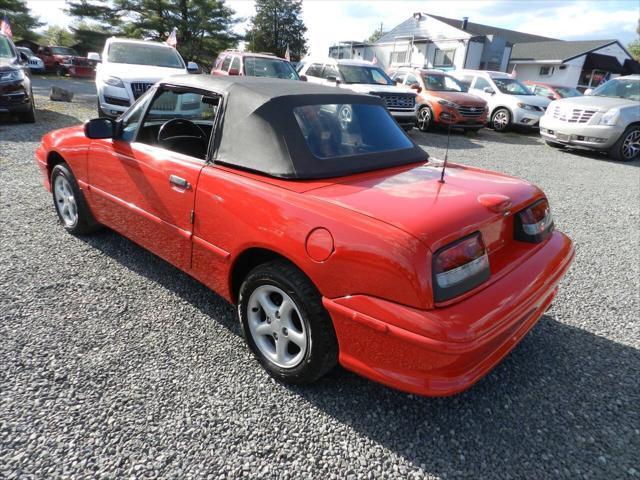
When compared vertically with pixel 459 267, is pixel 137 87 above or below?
above

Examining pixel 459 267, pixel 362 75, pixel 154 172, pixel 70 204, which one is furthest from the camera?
pixel 362 75

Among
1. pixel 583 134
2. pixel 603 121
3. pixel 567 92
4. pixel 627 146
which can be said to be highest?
pixel 567 92

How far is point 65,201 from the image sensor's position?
4012 millimetres

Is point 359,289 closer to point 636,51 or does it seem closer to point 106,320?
point 106,320

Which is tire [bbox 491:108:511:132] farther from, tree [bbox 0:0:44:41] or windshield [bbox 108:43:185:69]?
tree [bbox 0:0:44:41]

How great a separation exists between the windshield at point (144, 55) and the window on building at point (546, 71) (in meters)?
34.3

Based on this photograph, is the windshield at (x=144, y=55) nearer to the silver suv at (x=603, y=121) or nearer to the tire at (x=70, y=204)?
the tire at (x=70, y=204)

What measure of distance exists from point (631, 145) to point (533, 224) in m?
9.97

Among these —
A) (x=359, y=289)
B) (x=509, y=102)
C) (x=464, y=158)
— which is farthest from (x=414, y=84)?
(x=359, y=289)

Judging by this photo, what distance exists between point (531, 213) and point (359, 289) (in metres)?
1.22

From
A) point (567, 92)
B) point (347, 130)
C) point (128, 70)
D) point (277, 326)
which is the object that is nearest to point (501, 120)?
point (567, 92)

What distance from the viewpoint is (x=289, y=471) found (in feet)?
6.17

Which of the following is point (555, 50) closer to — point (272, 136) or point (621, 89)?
point (621, 89)

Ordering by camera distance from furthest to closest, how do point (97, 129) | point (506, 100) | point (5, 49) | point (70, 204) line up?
point (506, 100)
point (5, 49)
point (70, 204)
point (97, 129)
